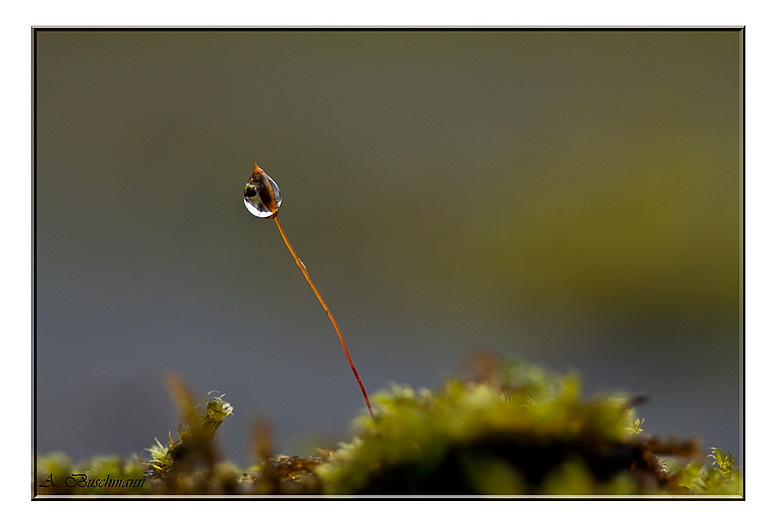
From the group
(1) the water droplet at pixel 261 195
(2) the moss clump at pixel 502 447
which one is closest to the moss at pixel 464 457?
(2) the moss clump at pixel 502 447

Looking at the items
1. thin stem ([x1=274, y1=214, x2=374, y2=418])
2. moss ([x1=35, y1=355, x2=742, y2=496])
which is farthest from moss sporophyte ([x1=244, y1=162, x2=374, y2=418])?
moss ([x1=35, y1=355, x2=742, y2=496])

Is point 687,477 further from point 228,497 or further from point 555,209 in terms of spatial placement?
point 228,497

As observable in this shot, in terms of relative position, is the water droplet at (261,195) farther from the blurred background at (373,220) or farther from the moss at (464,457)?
the moss at (464,457)

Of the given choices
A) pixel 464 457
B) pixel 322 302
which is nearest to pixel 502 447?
pixel 464 457

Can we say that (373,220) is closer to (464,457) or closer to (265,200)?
(265,200)

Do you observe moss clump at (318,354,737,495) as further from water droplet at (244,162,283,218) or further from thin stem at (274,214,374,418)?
water droplet at (244,162,283,218)

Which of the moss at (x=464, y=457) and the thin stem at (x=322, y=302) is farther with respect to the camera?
the thin stem at (x=322, y=302)
